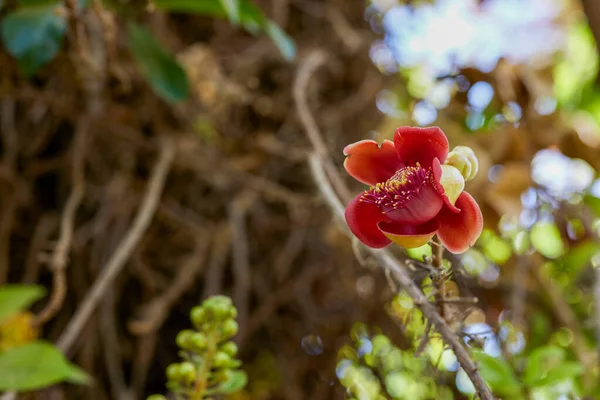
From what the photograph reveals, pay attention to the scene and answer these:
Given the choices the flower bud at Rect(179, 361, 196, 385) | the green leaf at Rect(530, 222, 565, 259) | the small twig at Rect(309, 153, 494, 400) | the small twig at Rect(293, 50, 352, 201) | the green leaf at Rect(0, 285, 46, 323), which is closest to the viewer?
the small twig at Rect(309, 153, 494, 400)

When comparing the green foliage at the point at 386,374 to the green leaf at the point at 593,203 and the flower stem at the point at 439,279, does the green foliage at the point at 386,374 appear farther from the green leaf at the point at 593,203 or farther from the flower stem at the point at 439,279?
the green leaf at the point at 593,203

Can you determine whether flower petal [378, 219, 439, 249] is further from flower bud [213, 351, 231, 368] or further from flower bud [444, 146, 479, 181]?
flower bud [213, 351, 231, 368]

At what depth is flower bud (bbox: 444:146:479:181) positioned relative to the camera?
37cm

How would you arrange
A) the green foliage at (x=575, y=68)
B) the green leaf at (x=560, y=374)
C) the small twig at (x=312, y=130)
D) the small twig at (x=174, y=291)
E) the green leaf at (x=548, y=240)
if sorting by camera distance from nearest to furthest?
the green leaf at (x=560, y=374), the small twig at (x=312, y=130), the small twig at (x=174, y=291), the green leaf at (x=548, y=240), the green foliage at (x=575, y=68)

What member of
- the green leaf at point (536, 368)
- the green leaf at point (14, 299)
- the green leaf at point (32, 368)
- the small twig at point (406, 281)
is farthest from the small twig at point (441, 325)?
the green leaf at point (14, 299)

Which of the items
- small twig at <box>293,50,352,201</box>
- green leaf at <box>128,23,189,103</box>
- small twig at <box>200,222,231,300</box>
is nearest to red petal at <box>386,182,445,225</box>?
small twig at <box>293,50,352,201</box>

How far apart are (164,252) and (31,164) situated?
26 centimetres

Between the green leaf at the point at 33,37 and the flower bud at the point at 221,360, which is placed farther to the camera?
the green leaf at the point at 33,37

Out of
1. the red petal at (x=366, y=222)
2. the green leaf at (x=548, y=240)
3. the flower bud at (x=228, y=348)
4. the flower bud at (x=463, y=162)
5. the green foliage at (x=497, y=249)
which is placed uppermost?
the flower bud at (x=463, y=162)

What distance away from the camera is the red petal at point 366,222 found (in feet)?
1.21

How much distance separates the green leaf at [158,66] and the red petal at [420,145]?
52cm

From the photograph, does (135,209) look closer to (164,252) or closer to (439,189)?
(164,252)

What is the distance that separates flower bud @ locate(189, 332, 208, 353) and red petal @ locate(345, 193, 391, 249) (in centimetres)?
15

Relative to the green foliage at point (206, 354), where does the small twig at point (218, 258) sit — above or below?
below
